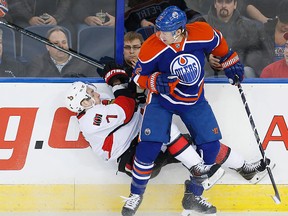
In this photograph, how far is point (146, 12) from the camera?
4.00 m

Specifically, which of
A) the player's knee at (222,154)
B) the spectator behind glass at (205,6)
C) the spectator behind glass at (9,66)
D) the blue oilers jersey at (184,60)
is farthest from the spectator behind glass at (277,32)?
the spectator behind glass at (9,66)

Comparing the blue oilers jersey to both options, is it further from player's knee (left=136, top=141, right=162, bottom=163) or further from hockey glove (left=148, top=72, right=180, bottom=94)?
player's knee (left=136, top=141, right=162, bottom=163)

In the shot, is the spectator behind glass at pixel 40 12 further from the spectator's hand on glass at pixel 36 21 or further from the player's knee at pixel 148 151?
the player's knee at pixel 148 151

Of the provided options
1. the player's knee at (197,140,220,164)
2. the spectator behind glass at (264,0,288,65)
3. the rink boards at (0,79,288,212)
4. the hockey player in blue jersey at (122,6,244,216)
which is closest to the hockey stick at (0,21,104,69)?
the rink boards at (0,79,288,212)

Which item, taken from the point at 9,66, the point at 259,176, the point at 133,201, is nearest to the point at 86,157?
the point at 133,201

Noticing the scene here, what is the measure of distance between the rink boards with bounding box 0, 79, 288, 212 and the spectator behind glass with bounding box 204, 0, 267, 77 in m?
0.11

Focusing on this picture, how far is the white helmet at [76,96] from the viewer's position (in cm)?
381

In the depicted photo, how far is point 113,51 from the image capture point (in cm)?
402

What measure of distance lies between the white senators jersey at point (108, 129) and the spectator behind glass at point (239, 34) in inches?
23.1

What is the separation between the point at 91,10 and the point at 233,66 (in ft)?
2.82

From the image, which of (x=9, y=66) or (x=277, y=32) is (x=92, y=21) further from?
(x=277, y=32)

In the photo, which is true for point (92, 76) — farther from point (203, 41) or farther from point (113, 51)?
point (203, 41)

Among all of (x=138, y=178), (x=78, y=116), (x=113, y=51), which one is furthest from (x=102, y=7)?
(x=138, y=178)

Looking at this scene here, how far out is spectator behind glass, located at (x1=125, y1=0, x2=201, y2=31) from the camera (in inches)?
157
